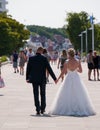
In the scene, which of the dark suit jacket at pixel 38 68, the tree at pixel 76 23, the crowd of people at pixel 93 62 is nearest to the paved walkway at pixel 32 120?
the dark suit jacket at pixel 38 68

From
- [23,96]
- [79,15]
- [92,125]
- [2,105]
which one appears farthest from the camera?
[79,15]

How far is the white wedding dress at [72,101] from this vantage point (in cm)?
1633

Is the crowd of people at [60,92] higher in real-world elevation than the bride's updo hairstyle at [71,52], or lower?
lower

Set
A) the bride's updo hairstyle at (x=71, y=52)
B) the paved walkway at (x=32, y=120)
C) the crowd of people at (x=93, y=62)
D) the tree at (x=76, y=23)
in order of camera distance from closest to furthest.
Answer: the paved walkway at (x=32, y=120) → the bride's updo hairstyle at (x=71, y=52) → the crowd of people at (x=93, y=62) → the tree at (x=76, y=23)

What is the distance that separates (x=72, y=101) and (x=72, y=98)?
0.32ft

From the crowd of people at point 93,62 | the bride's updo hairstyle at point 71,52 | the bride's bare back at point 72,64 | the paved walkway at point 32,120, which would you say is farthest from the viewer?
the crowd of people at point 93,62

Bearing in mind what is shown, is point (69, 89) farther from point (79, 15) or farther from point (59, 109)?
point (79, 15)

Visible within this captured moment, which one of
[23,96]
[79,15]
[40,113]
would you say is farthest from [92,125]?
[79,15]

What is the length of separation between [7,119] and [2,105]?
11.6 feet

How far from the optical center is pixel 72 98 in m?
Result: 16.6

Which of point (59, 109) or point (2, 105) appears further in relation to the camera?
point (2, 105)

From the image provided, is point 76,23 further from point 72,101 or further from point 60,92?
point 72,101

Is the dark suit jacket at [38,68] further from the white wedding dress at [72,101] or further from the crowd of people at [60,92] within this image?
the white wedding dress at [72,101]

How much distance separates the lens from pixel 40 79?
1630 cm
